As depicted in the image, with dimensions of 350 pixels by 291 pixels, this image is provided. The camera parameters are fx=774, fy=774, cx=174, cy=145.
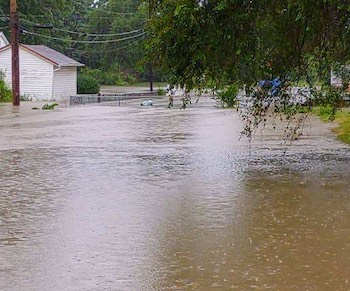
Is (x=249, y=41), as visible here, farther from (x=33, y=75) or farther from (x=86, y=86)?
(x=86, y=86)

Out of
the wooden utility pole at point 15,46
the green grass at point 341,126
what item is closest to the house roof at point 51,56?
the wooden utility pole at point 15,46

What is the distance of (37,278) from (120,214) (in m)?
3.47

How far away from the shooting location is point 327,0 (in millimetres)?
12539

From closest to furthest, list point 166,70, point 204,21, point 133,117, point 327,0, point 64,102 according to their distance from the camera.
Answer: point 327,0, point 204,21, point 166,70, point 133,117, point 64,102

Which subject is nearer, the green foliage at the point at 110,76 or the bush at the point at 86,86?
the bush at the point at 86,86

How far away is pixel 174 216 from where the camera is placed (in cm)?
1080

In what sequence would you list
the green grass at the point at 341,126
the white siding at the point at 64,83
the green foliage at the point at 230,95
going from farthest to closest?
the white siding at the point at 64,83 < the green grass at the point at 341,126 < the green foliage at the point at 230,95

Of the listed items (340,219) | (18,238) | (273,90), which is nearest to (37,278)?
(18,238)

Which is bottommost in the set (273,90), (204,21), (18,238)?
(18,238)

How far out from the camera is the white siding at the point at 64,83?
54.0 meters

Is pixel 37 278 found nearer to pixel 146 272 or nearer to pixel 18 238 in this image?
pixel 146 272

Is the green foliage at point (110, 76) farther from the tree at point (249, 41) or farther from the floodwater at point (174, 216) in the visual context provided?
the tree at point (249, 41)

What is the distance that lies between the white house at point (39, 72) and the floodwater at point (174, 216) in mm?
31697

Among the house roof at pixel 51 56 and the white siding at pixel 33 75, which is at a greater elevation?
the house roof at pixel 51 56
